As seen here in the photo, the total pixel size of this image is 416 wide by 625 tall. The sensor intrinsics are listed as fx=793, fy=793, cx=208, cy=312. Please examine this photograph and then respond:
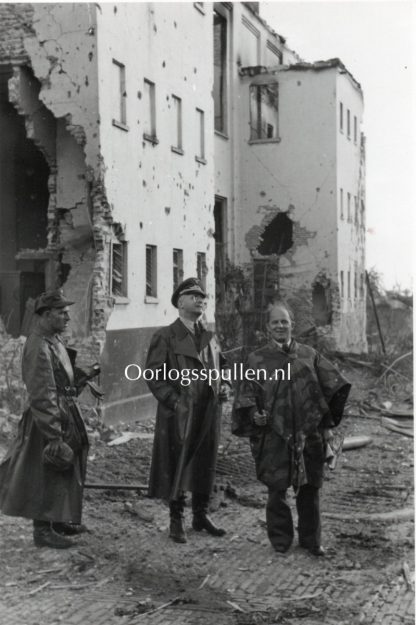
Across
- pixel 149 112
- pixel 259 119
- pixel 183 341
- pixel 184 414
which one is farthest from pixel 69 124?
pixel 259 119

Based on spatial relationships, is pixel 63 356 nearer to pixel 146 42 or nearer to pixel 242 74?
pixel 146 42

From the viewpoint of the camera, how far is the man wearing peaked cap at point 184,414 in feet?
22.9

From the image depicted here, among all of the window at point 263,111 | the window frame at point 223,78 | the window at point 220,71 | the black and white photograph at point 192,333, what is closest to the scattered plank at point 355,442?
the black and white photograph at point 192,333

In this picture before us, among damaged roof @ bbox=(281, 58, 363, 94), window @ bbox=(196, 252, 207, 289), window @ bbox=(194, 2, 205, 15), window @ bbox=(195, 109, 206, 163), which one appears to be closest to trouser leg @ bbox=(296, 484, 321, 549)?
window @ bbox=(196, 252, 207, 289)

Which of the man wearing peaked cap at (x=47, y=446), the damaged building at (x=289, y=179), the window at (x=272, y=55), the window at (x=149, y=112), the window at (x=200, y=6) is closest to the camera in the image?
the man wearing peaked cap at (x=47, y=446)

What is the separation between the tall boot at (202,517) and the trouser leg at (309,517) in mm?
893

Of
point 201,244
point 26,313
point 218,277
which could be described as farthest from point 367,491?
point 218,277

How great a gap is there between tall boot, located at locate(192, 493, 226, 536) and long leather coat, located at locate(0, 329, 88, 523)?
3.72 ft

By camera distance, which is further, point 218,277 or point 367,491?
point 218,277

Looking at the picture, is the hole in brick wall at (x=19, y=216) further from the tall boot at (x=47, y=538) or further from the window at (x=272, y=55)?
the window at (x=272, y=55)

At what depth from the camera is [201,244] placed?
59.1 ft

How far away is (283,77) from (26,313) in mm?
14412

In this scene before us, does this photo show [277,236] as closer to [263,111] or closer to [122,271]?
[263,111]

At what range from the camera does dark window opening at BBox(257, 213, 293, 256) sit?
2575 centimetres
